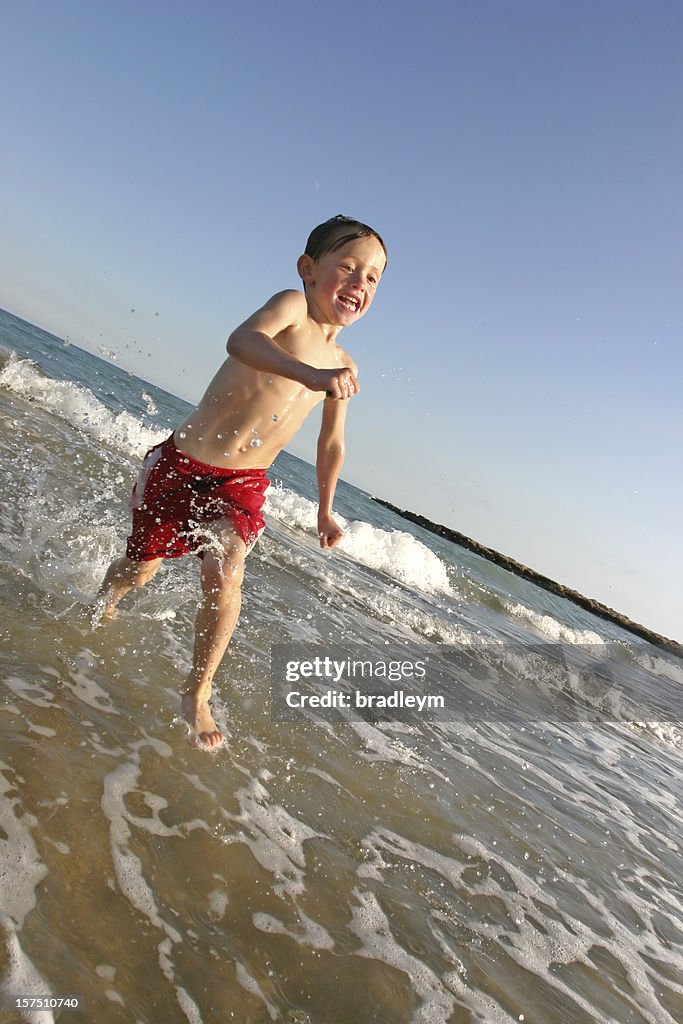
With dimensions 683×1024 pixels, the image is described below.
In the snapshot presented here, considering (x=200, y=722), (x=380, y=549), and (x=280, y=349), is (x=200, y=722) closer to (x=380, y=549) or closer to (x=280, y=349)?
(x=280, y=349)

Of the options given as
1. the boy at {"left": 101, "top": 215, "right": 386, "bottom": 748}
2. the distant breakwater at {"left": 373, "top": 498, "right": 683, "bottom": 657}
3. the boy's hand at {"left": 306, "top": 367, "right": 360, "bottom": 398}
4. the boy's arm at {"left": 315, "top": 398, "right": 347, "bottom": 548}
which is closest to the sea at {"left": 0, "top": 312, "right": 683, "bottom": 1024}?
the boy at {"left": 101, "top": 215, "right": 386, "bottom": 748}

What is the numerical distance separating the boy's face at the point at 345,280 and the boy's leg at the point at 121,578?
1.49 meters

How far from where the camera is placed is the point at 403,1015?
66.2 inches

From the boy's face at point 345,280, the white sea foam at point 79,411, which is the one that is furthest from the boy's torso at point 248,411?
the white sea foam at point 79,411

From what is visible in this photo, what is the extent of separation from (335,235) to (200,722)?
2103mm

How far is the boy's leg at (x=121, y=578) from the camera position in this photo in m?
3.42

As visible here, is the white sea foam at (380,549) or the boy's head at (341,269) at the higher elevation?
the boy's head at (341,269)

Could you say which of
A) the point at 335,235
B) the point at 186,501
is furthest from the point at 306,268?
the point at 186,501

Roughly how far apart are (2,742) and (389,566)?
9464 mm

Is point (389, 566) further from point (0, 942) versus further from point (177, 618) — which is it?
point (0, 942)

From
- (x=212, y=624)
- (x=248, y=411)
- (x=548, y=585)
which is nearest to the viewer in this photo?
(x=212, y=624)

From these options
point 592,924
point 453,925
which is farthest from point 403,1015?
point 592,924

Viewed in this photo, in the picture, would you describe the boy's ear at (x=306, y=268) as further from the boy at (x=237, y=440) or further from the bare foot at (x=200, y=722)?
the bare foot at (x=200, y=722)

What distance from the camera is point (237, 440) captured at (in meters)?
3.06
